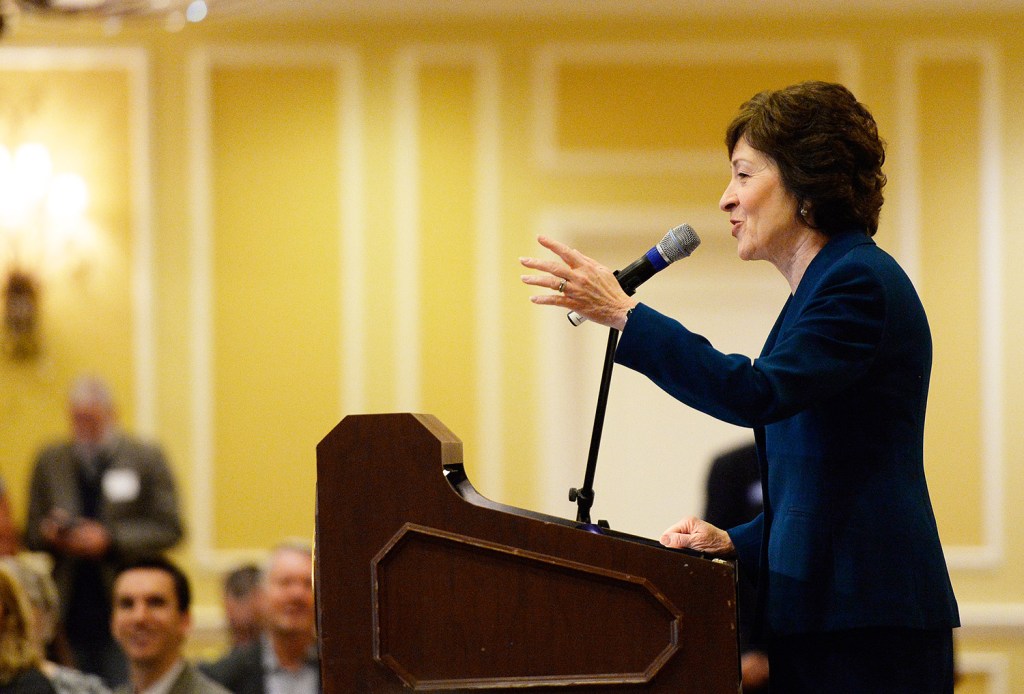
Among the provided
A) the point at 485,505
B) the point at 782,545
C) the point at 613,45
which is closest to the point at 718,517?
the point at 782,545

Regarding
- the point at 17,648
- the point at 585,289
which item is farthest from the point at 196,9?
the point at 585,289

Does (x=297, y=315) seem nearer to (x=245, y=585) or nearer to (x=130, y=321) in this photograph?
(x=130, y=321)

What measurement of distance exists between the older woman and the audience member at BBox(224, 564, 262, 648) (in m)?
3.41

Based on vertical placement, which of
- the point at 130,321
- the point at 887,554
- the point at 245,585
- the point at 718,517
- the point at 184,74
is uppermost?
the point at 184,74

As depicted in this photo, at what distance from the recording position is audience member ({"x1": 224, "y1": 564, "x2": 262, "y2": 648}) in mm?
4969

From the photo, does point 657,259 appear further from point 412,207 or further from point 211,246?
point 211,246

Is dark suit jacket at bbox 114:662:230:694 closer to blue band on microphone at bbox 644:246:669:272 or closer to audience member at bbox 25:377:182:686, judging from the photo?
audience member at bbox 25:377:182:686

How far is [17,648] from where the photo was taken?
144 inches

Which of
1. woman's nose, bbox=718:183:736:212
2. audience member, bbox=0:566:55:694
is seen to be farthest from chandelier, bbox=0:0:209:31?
woman's nose, bbox=718:183:736:212

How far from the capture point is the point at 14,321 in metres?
6.02

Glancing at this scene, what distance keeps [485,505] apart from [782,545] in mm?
438

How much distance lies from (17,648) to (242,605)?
1.39m

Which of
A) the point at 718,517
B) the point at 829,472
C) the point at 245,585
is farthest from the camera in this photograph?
the point at 245,585

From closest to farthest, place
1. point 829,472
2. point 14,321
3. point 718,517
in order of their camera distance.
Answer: point 829,472 → point 718,517 → point 14,321
